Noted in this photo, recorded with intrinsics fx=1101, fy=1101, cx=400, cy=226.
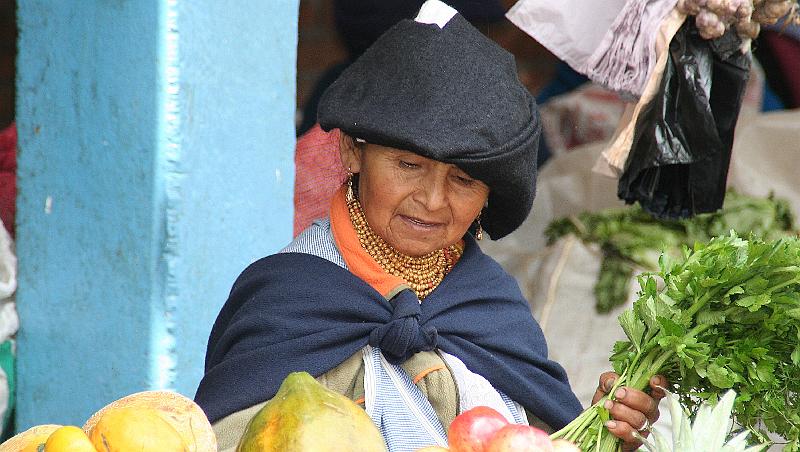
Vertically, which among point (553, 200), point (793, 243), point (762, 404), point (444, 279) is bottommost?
point (553, 200)

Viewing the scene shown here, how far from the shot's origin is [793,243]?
2238 mm

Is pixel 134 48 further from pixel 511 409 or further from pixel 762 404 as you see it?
pixel 762 404

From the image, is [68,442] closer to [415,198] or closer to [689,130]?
[415,198]

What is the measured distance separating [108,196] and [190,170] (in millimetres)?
267

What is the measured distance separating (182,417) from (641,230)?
368 cm

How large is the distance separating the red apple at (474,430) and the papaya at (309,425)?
0.56 feet

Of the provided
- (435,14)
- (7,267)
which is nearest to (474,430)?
(435,14)

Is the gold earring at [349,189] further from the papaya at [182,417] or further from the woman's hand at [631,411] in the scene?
the papaya at [182,417]

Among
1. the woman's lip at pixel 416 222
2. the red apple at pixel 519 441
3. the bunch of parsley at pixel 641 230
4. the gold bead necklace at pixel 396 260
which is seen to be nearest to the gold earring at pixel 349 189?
the gold bead necklace at pixel 396 260

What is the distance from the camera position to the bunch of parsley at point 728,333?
87.0 inches

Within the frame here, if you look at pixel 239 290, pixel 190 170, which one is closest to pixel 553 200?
pixel 190 170

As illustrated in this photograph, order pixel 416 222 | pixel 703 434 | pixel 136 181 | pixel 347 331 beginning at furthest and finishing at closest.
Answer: pixel 136 181
pixel 416 222
pixel 347 331
pixel 703 434

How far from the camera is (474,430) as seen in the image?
6.07 ft

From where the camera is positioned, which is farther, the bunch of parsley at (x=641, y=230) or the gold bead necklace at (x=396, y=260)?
the bunch of parsley at (x=641, y=230)
